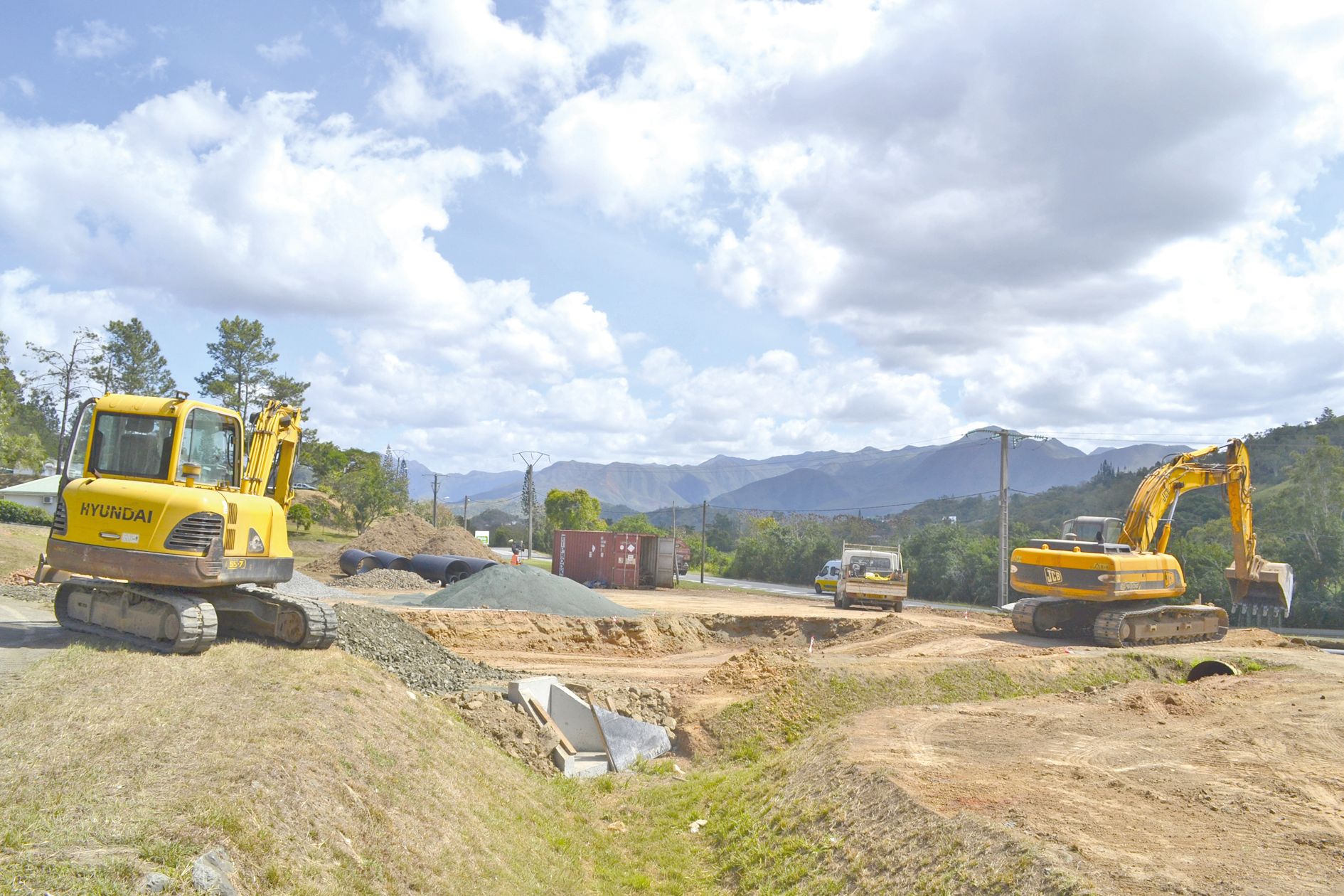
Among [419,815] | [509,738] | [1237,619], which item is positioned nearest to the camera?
[419,815]

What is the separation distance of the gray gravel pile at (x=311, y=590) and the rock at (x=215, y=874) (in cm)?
2106

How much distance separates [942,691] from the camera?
16375 millimetres

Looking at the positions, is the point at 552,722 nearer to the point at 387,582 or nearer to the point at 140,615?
the point at 140,615

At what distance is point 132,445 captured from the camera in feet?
40.6

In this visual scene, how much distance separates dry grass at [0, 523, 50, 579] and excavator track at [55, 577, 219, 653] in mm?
14012

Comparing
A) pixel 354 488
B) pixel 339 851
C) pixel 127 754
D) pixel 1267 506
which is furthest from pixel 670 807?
pixel 354 488

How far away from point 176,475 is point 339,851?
710 centimetres

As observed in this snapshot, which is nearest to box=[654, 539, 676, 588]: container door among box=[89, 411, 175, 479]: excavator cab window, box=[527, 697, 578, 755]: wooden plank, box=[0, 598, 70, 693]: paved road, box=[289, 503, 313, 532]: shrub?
box=[289, 503, 313, 532]: shrub

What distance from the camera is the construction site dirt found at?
736 cm

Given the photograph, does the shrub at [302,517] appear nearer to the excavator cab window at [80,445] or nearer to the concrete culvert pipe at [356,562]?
the concrete culvert pipe at [356,562]

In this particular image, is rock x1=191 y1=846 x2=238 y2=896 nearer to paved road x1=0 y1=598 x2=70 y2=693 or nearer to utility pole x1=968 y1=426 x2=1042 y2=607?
paved road x1=0 y1=598 x2=70 y2=693

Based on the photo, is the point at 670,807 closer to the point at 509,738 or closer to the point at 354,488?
the point at 509,738

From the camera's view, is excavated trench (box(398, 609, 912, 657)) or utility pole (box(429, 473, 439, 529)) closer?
excavated trench (box(398, 609, 912, 657))

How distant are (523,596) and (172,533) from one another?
15.4m
